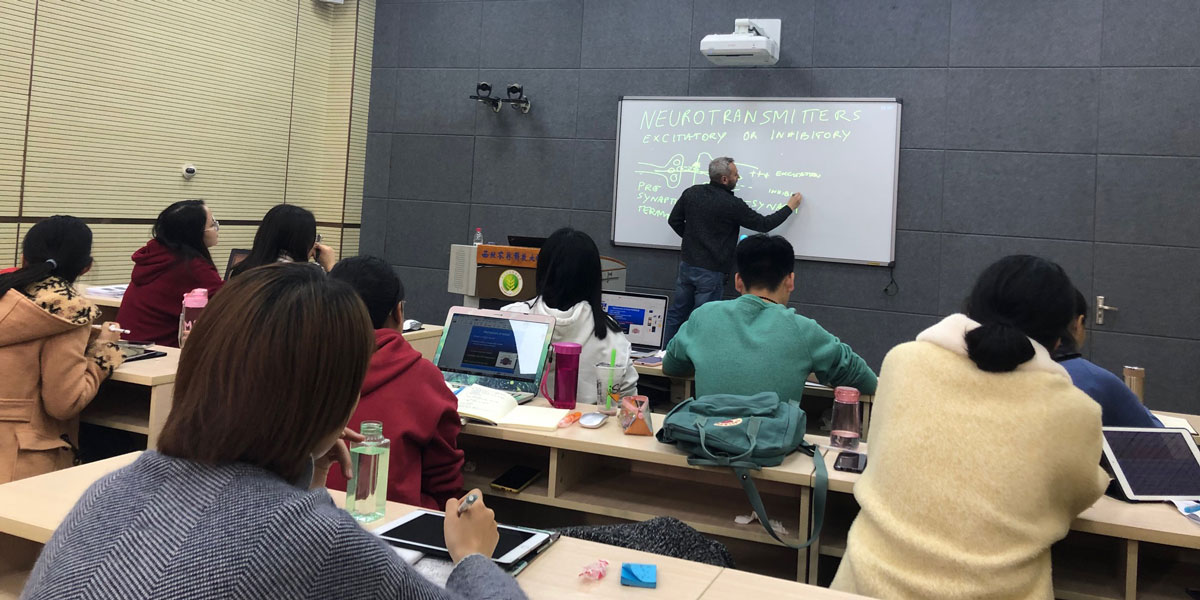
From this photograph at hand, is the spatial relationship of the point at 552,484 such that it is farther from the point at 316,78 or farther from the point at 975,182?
the point at 316,78

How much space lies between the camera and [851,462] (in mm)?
2230

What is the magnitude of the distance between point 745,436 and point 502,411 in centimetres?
77

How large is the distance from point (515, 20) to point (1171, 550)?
5403 mm

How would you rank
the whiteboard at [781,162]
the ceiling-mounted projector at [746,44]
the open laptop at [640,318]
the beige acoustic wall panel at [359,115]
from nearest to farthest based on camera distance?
the open laptop at [640,318] → the ceiling-mounted projector at [746,44] → the whiteboard at [781,162] → the beige acoustic wall panel at [359,115]

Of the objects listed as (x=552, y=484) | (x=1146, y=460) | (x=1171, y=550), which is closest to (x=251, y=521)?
(x=552, y=484)

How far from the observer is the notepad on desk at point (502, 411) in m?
2.47

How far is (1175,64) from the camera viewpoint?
16.2ft

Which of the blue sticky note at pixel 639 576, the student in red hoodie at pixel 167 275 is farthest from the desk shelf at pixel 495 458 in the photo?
the student in red hoodie at pixel 167 275

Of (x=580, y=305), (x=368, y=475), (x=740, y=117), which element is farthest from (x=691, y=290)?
(x=368, y=475)

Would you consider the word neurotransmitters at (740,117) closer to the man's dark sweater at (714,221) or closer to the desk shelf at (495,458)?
the man's dark sweater at (714,221)

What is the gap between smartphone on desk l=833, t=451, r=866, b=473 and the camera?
2.20 m

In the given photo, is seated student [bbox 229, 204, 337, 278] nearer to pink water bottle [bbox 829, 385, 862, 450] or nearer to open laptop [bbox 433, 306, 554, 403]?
open laptop [bbox 433, 306, 554, 403]

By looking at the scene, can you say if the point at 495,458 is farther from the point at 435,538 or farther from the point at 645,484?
the point at 435,538

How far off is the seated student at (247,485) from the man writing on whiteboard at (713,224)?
4417mm
